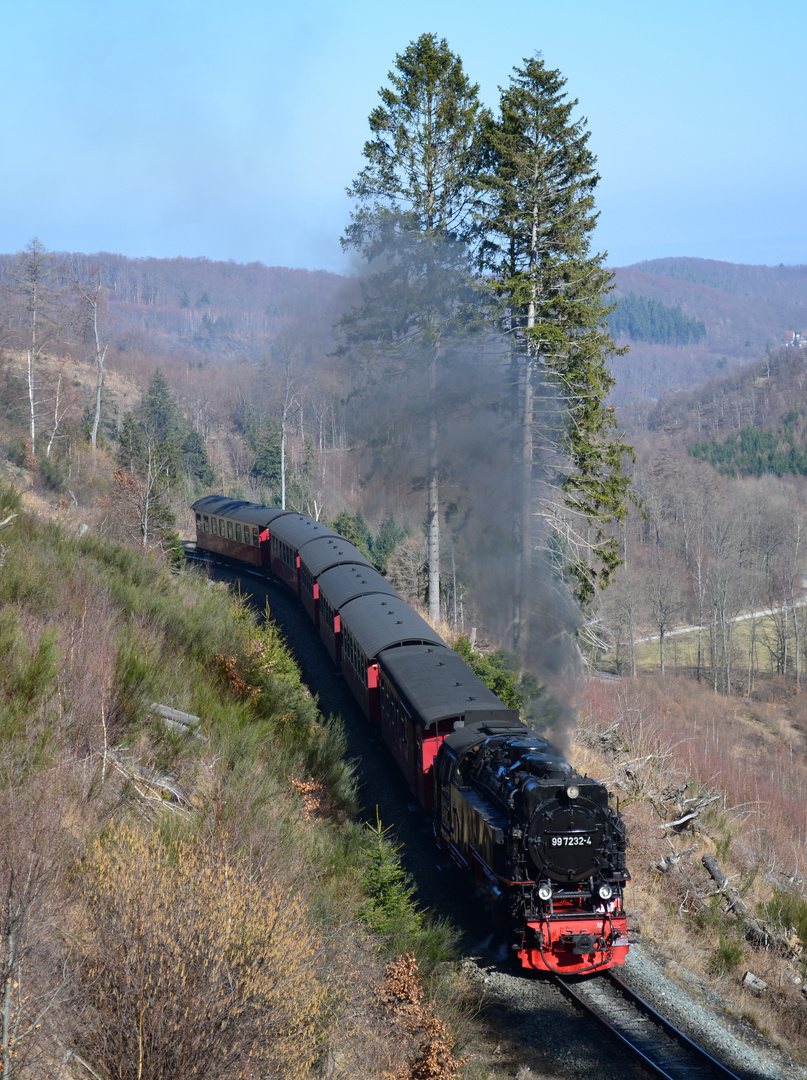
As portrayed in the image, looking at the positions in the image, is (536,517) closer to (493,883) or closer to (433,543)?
(433,543)

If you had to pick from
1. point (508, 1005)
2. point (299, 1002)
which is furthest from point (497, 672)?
point (299, 1002)

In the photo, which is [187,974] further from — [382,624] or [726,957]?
[382,624]

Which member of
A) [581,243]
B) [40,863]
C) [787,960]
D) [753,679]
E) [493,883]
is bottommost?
[753,679]

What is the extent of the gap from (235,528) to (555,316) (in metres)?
14.8

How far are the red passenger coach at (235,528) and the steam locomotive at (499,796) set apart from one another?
1118 centimetres

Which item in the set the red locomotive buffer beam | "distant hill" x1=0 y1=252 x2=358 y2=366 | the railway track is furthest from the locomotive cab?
"distant hill" x1=0 y1=252 x2=358 y2=366

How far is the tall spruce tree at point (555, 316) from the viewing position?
2361 centimetres

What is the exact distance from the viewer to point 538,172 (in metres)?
24.8

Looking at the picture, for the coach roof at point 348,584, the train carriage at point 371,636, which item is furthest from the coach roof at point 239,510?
the train carriage at point 371,636

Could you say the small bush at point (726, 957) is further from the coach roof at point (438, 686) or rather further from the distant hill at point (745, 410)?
the distant hill at point (745, 410)

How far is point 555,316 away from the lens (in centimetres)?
2522

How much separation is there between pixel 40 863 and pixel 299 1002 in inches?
91.3

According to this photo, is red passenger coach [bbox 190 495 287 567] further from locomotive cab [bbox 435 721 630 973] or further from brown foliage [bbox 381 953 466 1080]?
brown foliage [bbox 381 953 466 1080]

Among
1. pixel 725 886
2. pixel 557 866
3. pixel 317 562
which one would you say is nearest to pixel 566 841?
pixel 557 866
